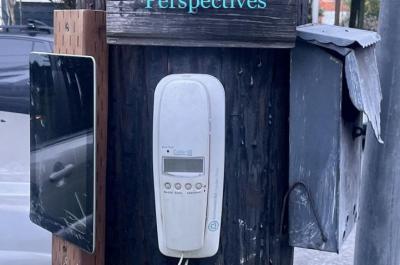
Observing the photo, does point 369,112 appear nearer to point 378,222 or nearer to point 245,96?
point 245,96

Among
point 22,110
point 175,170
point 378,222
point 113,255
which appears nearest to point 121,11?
point 175,170

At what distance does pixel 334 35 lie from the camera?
9.38ft

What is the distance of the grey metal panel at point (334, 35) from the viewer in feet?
9.25

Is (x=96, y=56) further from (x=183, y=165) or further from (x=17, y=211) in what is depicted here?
(x=17, y=211)

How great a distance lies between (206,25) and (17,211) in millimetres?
1807

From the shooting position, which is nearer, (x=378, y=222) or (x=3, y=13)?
(x=378, y=222)

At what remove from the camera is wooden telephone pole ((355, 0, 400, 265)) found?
Result: 3.85 metres

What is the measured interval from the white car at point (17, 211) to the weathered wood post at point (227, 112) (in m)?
0.92

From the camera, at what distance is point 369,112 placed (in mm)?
2904

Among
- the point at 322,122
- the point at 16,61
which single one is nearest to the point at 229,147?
the point at 322,122

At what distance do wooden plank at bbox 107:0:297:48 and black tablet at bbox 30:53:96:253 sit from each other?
0.71 feet

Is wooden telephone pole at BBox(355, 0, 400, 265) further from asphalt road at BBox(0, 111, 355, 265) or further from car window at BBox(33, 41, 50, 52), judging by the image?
car window at BBox(33, 41, 50, 52)

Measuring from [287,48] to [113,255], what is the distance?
105 centimetres

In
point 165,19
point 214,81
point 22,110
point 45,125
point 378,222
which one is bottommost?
point 22,110
